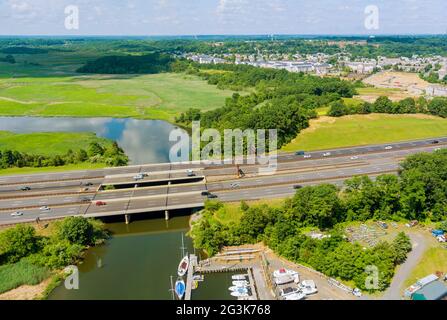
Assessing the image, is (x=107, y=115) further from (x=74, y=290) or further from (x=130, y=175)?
(x=74, y=290)

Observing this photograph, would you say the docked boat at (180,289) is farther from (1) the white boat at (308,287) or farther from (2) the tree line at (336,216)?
(1) the white boat at (308,287)

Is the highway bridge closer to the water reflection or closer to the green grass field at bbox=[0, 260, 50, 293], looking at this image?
the green grass field at bbox=[0, 260, 50, 293]

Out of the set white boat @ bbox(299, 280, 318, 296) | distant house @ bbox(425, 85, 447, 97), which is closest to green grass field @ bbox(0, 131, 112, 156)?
white boat @ bbox(299, 280, 318, 296)

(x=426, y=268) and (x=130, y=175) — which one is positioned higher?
(x=130, y=175)

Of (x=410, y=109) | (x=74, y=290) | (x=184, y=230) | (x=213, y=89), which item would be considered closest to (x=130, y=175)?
(x=184, y=230)

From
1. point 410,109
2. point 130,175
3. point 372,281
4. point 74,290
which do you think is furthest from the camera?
point 410,109

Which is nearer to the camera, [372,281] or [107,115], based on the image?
[372,281]
